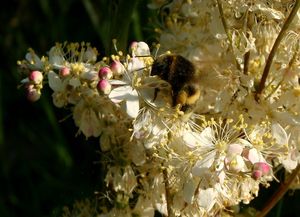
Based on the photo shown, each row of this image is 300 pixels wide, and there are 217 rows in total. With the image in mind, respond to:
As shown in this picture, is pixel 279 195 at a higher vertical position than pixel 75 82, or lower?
lower

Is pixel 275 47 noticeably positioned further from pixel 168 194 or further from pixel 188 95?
pixel 168 194

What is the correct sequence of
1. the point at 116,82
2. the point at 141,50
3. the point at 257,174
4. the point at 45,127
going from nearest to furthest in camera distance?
the point at 257,174 < the point at 116,82 < the point at 141,50 < the point at 45,127

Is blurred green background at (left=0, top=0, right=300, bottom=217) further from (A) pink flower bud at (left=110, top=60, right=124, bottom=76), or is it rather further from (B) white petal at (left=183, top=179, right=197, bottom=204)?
(B) white petal at (left=183, top=179, right=197, bottom=204)

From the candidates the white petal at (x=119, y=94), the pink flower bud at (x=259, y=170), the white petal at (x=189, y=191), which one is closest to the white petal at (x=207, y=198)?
the white petal at (x=189, y=191)

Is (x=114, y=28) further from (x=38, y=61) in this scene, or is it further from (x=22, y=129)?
(x=22, y=129)

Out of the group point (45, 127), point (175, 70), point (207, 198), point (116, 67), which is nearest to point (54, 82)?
point (116, 67)

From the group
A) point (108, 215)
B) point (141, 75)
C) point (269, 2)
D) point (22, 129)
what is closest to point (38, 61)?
point (141, 75)

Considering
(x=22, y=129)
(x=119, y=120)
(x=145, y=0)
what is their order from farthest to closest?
(x=22, y=129) < (x=145, y=0) < (x=119, y=120)

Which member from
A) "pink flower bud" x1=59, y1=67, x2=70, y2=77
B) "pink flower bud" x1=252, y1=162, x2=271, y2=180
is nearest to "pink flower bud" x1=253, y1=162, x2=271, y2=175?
"pink flower bud" x1=252, y1=162, x2=271, y2=180
